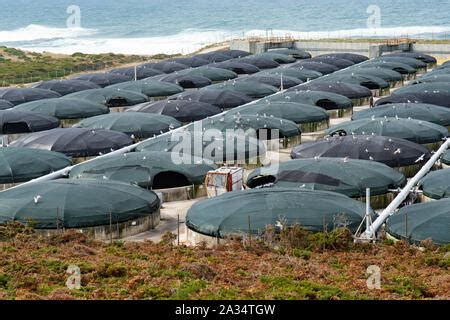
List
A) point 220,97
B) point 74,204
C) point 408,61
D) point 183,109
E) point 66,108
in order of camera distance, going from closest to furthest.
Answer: point 74,204, point 183,109, point 66,108, point 220,97, point 408,61

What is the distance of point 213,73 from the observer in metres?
75.1

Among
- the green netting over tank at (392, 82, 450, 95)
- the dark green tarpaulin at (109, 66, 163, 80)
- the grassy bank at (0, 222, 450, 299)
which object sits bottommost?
the dark green tarpaulin at (109, 66, 163, 80)

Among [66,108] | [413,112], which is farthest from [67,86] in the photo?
[413,112]

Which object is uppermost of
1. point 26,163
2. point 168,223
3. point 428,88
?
point 428,88

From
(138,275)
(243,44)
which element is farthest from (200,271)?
(243,44)

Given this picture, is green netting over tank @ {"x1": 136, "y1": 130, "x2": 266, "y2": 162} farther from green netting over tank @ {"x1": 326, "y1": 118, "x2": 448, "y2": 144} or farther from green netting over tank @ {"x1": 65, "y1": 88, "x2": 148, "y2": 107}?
green netting over tank @ {"x1": 65, "y1": 88, "x2": 148, "y2": 107}

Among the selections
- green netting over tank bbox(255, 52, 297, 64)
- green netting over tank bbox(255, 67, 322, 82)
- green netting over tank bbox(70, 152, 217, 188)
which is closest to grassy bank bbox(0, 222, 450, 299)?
green netting over tank bbox(70, 152, 217, 188)

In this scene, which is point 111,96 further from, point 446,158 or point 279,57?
point 279,57

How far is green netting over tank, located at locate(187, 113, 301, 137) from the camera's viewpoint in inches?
1870

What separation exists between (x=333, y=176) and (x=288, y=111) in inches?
696

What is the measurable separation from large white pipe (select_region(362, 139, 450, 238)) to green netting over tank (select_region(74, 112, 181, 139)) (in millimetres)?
15933

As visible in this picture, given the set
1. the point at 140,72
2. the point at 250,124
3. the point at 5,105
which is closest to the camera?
the point at 250,124
